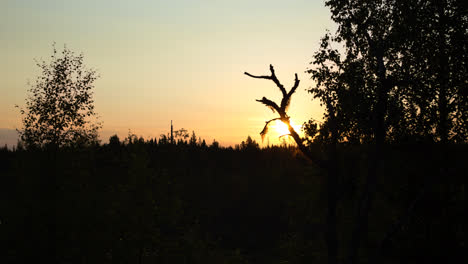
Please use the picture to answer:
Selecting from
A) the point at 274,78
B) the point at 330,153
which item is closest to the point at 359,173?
the point at 330,153

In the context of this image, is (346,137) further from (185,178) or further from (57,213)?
(185,178)

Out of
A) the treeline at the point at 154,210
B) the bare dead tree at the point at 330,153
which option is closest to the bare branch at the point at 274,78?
the bare dead tree at the point at 330,153

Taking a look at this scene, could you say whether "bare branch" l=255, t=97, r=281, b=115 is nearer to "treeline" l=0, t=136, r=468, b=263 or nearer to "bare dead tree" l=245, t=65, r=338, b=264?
"bare dead tree" l=245, t=65, r=338, b=264

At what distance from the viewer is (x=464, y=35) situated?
20812mm

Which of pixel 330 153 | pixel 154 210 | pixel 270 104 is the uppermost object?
pixel 270 104

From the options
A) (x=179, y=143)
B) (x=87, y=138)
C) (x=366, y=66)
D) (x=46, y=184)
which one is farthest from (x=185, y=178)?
(x=366, y=66)

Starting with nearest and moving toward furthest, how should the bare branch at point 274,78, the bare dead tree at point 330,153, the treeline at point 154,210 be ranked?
the bare branch at point 274,78
the bare dead tree at point 330,153
the treeline at point 154,210

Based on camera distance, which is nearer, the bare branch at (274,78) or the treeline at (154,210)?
the bare branch at (274,78)

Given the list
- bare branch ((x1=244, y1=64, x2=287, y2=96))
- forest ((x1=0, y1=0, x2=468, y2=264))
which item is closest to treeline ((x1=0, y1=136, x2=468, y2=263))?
forest ((x1=0, y1=0, x2=468, y2=264))

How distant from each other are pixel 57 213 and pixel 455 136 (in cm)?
2124

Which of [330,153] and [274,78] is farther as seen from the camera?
[330,153]

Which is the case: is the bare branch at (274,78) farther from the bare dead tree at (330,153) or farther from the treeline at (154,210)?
the treeline at (154,210)

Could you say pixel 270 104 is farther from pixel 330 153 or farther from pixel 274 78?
pixel 330 153

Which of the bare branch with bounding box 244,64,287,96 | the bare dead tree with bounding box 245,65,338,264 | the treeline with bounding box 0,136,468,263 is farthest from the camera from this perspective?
the treeline with bounding box 0,136,468,263
